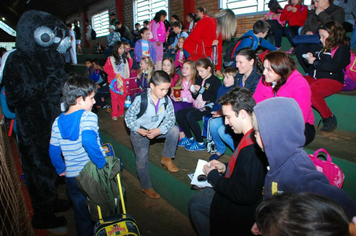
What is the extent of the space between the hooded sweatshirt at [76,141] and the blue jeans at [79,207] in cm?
11

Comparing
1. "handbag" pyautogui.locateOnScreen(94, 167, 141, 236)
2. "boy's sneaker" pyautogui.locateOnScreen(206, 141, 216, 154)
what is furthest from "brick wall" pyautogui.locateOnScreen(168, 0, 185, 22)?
"handbag" pyautogui.locateOnScreen(94, 167, 141, 236)

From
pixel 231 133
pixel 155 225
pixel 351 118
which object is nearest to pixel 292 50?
pixel 351 118

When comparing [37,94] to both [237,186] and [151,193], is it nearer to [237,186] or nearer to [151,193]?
[151,193]

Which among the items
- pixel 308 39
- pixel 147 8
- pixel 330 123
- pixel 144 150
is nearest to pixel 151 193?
pixel 144 150

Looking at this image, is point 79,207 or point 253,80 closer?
point 79,207

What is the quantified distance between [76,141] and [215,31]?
11.6 feet

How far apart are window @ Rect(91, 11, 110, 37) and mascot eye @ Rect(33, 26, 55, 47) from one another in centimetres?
1363

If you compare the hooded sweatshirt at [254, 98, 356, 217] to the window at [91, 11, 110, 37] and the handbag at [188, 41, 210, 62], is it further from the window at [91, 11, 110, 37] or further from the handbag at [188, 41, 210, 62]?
the window at [91, 11, 110, 37]

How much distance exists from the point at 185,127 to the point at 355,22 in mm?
3765

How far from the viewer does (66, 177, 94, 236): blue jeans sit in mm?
2106

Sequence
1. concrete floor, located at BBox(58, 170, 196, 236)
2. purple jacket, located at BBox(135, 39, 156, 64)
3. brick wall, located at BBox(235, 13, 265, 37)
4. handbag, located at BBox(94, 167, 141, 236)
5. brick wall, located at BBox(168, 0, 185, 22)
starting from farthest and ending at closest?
brick wall, located at BBox(168, 0, 185, 22) < brick wall, located at BBox(235, 13, 265, 37) < purple jacket, located at BBox(135, 39, 156, 64) < concrete floor, located at BBox(58, 170, 196, 236) < handbag, located at BBox(94, 167, 141, 236)

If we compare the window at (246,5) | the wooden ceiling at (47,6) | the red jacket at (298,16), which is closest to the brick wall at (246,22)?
the window at (246,5)

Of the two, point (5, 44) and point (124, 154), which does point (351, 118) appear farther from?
point (5, 44)

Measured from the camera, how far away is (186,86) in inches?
160
